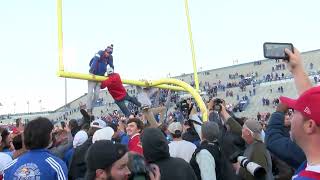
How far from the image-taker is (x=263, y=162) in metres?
3.89

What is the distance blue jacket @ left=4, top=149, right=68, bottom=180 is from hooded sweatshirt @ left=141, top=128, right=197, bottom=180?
2.07ft

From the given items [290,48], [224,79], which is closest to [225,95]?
[224,79]

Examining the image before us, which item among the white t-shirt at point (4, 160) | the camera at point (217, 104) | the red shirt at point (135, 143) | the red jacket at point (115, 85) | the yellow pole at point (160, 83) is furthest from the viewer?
the red jacket at point (115, 85)

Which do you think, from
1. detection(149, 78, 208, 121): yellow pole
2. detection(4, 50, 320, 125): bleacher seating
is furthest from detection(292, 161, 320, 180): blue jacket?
detection(4, 50, 320, 125): bleacher seating

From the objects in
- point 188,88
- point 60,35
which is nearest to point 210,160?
point 60,35

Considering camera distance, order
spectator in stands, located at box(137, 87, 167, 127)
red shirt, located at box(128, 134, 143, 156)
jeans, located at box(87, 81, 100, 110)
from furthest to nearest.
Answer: jeans, located at box(87, 81, 100, 110) → spectator in stands, located at box(137, 87, 167, 127) → red shirt, located at box(128, 134, 143, 156)

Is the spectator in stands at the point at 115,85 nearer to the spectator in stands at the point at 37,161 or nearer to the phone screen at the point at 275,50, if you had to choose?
the spectator in stands at the point at 37,161

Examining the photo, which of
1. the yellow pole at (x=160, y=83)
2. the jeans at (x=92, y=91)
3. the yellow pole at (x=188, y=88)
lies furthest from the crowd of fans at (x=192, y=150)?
the jeans at (x=92, y=91)

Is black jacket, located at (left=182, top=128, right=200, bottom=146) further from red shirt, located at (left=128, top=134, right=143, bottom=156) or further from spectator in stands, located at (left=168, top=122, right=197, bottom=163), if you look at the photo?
spectator in stands, located at (left=168, top=122, right=197, bottom=163)

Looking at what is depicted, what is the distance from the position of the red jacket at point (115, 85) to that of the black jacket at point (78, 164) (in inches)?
166

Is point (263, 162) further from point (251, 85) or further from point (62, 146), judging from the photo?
point (251, 85)

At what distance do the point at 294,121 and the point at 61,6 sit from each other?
7.72 m

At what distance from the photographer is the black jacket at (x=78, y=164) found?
4.63 m

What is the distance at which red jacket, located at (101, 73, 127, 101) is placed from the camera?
29.2ft
